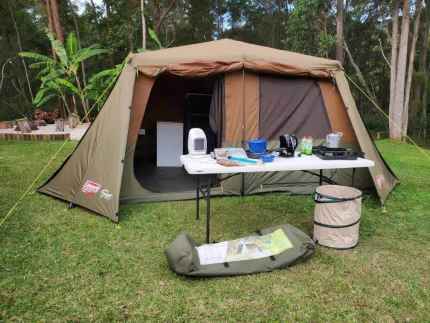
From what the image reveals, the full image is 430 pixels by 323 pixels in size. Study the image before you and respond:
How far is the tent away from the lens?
3.47 m

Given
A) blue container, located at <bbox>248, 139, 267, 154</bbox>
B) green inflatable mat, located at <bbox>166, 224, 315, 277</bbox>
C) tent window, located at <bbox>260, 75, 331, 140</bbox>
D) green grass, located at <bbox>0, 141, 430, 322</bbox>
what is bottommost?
green grass, located at <bbox>0, 141, 430, 322</bbox>

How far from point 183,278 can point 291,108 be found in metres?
2.36

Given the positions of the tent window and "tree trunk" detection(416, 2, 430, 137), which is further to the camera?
"tree trunk" detection(416, 2, 430, 137)

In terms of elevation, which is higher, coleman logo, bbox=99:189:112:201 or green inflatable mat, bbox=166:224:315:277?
coleman logo, bbox=99:189:112:201

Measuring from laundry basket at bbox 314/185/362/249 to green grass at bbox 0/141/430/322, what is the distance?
0.36 ft

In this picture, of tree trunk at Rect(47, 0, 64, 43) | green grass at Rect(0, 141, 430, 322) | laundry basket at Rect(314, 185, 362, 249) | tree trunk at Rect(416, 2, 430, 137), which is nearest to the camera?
green grass at Rect(0, 141, 430, 322)

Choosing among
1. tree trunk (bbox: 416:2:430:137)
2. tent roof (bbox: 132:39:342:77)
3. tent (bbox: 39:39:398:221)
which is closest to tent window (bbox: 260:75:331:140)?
tent (bbox: 39:39:398:221)

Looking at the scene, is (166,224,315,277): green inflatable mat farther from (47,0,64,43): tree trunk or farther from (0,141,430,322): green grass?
(47,0,64,43): tree trunk

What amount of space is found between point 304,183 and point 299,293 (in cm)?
215

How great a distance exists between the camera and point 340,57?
34.0 feet

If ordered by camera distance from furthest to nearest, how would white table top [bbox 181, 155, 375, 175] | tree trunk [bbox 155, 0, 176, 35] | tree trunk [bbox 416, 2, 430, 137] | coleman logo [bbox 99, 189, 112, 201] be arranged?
tree trunk [bbox 155, 0, 176, 35] → tree trunk [bbox 416, 2, 430, 137] → coleman logo [bbox 99, 189, 112, 201] → white table top [bbox 181, 155, 375, 175]

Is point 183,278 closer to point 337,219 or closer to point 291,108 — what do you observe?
point 337,219

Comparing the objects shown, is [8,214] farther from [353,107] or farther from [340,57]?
[340,57]

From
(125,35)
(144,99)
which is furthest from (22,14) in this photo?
(144,99)
